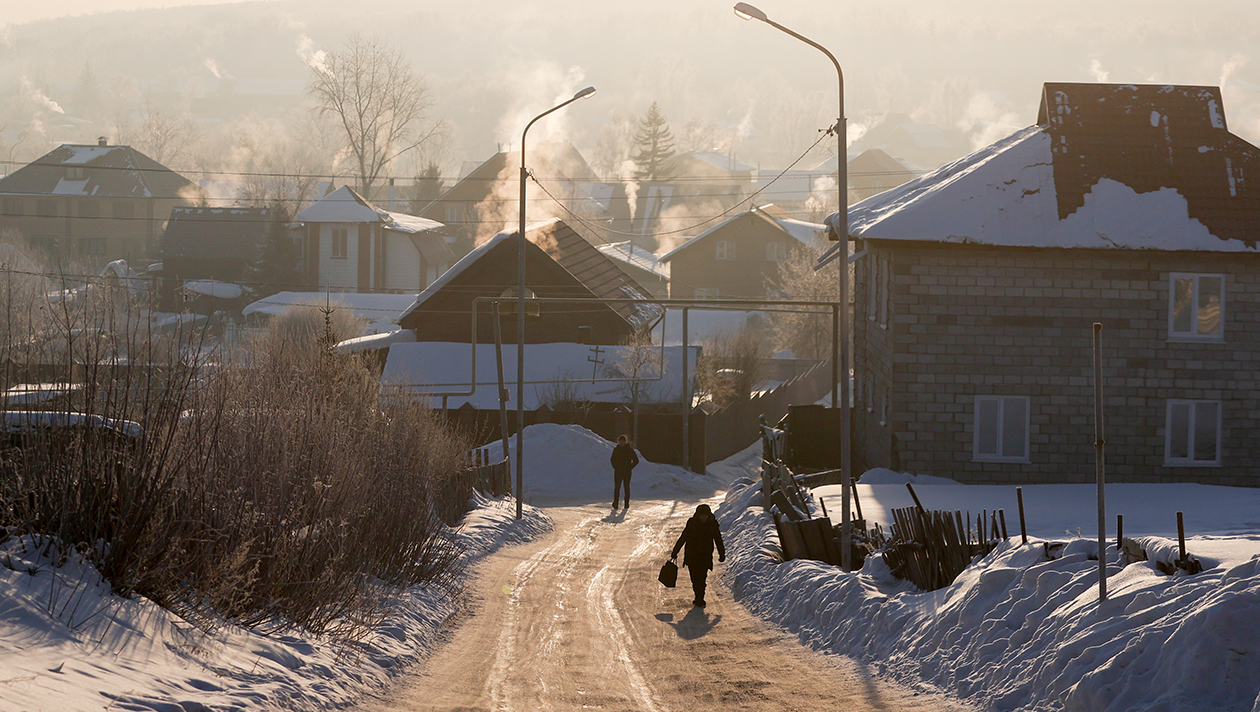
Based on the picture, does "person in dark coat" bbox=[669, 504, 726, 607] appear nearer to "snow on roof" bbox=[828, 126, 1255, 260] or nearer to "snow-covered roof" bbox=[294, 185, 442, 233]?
"snow on roof" bbox=[828, 126, 1255, 260]

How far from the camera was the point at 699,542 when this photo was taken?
14.5 metres

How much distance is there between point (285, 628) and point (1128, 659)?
6.60m

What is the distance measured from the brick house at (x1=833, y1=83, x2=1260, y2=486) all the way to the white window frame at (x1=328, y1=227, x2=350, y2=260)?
170ft

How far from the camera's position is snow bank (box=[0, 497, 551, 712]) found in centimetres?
626

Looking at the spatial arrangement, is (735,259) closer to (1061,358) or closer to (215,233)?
(215,233)

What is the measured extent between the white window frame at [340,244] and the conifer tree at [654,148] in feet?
177

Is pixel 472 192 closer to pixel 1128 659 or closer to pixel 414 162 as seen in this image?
pixel 414 162

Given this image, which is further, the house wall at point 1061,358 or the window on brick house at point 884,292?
the window on brick house at point 884,292

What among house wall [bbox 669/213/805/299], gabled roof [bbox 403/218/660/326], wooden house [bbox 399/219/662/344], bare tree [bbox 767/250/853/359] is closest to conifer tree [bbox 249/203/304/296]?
house wall [bbox 669/213/805/299]

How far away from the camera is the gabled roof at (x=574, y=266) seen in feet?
141

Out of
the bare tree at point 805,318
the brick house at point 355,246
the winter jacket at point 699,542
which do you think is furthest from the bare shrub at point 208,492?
the brick house at point 355,246

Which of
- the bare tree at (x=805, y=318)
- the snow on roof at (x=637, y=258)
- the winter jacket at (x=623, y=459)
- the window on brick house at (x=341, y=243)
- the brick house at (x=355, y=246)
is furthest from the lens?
the snow on roof at (x=637, y=258)

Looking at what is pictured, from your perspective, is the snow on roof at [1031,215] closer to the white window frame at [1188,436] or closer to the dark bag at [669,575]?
the white window frame at [1188,436]

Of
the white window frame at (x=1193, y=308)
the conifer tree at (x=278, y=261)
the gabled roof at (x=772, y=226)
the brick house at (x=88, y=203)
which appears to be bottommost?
the white window frame at (x=1193, y=308)
